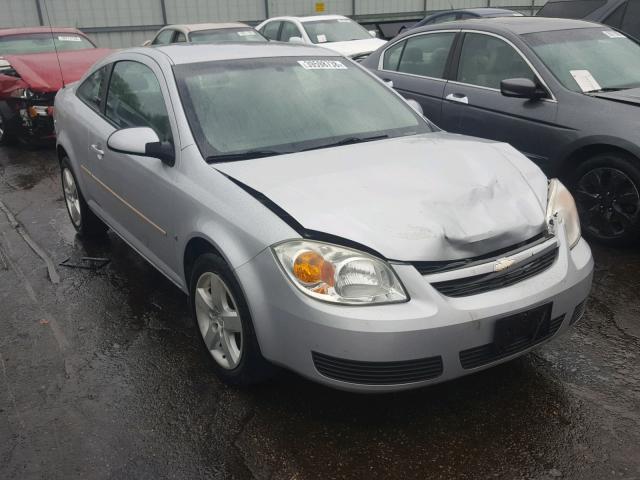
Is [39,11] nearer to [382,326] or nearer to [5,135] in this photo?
[5,135]

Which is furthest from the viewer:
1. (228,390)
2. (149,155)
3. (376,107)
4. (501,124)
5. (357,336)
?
(501,124)

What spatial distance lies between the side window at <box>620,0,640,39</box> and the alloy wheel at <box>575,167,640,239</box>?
3.88 metres

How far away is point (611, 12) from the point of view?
24.8 feet

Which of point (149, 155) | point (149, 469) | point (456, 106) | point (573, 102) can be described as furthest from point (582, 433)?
point (456, 106)

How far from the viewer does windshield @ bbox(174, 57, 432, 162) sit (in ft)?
10.8

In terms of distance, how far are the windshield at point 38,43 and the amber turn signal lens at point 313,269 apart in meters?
8.07

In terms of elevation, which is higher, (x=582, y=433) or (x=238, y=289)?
(x=238, y=289)

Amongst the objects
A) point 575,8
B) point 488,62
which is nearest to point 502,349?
point 488,62

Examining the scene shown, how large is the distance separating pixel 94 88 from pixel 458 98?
295 cm

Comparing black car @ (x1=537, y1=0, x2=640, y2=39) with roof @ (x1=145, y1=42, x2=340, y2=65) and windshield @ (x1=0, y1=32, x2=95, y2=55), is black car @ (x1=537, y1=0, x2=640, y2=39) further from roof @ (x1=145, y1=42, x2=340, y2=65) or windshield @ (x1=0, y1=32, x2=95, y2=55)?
windshield @ (x1=0, y1=32, x2=95, y2=55)

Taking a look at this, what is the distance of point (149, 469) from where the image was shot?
2.51 m

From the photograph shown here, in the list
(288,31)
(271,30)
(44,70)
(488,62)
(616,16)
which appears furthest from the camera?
(271,30)

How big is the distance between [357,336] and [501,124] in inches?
130

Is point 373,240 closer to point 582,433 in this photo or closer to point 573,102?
point 582,433
